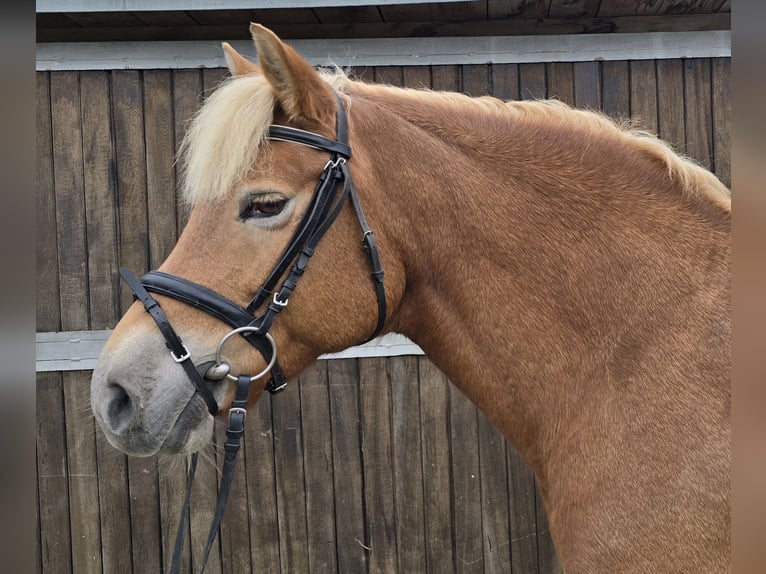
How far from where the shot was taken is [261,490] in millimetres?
3105

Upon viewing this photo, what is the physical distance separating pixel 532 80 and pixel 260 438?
99.3 inches

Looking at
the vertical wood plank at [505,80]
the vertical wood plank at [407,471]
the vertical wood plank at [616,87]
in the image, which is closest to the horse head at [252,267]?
the vertical wood plank at [407,471]

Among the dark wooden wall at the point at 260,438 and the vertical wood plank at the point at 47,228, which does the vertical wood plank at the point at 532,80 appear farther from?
the vertical wood plank at the point at 47,228

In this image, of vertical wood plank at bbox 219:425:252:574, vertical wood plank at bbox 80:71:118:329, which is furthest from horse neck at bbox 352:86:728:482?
vertical wood plank at bbox 80:71:118:329

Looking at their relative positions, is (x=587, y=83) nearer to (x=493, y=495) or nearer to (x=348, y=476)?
(x=493, y=495)

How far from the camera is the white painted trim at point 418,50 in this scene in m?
3.09

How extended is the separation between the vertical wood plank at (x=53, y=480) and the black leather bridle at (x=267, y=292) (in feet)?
6.29

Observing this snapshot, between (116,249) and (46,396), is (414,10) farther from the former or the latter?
(46,396)

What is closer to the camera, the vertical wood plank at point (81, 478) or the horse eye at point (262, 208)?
the horse eye at point (262, 208)

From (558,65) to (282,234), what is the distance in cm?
234

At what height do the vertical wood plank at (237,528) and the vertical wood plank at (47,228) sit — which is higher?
the vertical wood plank at (47,228)

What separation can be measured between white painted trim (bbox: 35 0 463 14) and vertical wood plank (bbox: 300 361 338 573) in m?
1.90

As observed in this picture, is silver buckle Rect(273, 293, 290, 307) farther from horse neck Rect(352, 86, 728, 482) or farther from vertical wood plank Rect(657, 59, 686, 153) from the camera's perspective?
vertical wood plank Rect(657, 59, 686, 153)

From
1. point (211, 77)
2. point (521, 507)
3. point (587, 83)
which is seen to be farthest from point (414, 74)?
point (521, 507)
